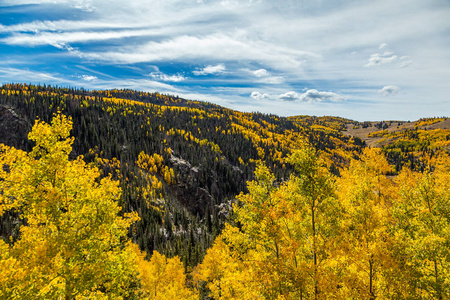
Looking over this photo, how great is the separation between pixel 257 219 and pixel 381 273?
9.03 meters

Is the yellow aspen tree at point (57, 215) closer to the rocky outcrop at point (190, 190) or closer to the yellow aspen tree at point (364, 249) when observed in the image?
the yellow aspen tree at point (364, 249)

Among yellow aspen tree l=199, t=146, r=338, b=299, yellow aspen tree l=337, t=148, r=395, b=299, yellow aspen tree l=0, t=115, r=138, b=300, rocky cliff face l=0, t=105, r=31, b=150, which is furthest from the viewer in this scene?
rocky cliff face l=0, t=105, r=31, b=150

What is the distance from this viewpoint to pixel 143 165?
182500 millimetres

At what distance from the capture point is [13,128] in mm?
164000

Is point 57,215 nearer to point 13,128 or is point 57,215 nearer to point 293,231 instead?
point 293,231

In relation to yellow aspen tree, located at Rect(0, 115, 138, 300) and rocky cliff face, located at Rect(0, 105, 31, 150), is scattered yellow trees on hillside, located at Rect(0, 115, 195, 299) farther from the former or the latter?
rocky cliff face, located at Rect(0, 105, 31, 150)

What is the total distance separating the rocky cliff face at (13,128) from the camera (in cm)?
15950

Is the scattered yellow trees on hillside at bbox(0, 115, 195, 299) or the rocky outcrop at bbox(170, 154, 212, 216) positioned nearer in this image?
the scattered yellow trees on hillside at bbox(0, 115, 195, 299)

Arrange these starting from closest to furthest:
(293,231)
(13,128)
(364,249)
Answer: (364,249), (293,231), (13,128)

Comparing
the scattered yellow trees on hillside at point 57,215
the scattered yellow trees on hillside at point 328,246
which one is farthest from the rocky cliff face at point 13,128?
the scattered yellow trees on hillside at point 328,246

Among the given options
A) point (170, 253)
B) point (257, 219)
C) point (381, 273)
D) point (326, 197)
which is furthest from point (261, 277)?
point (170, 253)

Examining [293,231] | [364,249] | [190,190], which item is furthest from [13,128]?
[364,249]

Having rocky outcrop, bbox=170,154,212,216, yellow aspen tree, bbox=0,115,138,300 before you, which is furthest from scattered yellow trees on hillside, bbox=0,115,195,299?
rocky outcrop, bbox=170,154,212,216

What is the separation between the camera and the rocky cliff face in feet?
523
